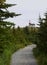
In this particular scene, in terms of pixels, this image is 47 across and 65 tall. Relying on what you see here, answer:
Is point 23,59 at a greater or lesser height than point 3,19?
lesser

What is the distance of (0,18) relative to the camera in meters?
20.6

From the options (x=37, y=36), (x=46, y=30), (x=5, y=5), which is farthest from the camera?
(x=37, y=36)

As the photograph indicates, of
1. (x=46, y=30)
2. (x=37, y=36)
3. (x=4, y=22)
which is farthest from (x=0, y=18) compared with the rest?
(x=37, y=36)

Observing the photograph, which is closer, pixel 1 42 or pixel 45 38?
pixel 1 42

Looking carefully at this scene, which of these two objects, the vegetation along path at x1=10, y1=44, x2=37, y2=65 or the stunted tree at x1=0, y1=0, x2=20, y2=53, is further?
the vegetation along path at x1=10, y1=44, x2=37, y2=65

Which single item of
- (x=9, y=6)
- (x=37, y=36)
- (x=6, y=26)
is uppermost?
(x=9, y=6)

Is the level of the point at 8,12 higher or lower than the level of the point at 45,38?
higher

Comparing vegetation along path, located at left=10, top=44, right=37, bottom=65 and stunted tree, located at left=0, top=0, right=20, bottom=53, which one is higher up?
stunted tree, located at left=0, top=0, right=20, bottom=53

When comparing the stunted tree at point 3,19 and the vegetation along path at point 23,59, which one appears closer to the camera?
the stunted tree at point 3,19

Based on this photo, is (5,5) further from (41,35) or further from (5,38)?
(41,35)

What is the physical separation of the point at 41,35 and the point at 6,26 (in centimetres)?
1098

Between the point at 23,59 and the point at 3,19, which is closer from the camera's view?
the point at 3,19

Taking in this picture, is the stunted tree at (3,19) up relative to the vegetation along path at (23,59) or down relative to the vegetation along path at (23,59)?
up

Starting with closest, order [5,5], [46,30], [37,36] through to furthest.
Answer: [5,5] < [46,30] < [37,36]
